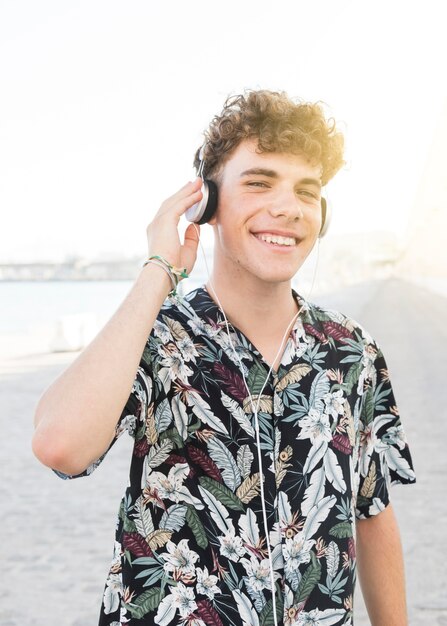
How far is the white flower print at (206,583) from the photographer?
1594 mm

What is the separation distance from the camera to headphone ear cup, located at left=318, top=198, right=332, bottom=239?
2092mm

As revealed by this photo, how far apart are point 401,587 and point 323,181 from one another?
112cm

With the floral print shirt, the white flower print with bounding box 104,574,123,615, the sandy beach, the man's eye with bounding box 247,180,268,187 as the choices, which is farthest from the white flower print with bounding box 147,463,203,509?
the sandy beach

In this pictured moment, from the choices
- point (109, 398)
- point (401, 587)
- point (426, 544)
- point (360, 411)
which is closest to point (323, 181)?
point (360, 411)

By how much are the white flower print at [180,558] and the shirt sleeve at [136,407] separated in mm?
254

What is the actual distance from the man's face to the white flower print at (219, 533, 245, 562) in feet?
2.05

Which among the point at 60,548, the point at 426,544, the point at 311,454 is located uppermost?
the point at 311,454

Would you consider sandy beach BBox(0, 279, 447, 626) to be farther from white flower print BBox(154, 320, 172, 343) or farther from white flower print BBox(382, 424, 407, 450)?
white flower print BBox(154, 320, 172, 343)

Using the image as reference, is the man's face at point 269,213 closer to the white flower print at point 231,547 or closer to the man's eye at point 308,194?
the man's eye at point 308,194

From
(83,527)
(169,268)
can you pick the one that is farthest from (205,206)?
(83,527)

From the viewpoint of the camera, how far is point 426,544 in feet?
17.3

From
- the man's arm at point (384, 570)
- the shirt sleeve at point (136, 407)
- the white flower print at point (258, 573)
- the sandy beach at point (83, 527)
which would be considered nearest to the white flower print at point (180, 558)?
the white flower print at point (258, 573)

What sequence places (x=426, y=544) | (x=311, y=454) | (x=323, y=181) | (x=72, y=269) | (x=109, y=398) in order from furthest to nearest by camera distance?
(x=72, y=269) < (x=426, y=544) < (x=323, y=181) < (x=311, y=454) < (x=109, y=398)

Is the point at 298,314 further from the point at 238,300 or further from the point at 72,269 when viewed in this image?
the point at 72,269
